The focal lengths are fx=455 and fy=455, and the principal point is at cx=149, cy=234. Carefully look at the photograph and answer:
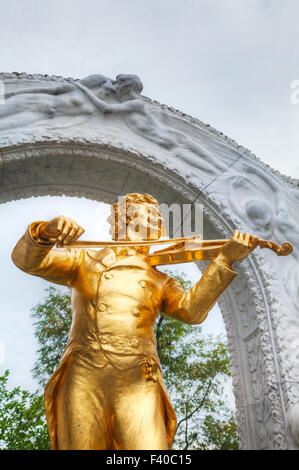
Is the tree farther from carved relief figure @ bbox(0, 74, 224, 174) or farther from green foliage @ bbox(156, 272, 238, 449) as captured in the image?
carved relief figure @ bbox(0, 74, 224, 174)

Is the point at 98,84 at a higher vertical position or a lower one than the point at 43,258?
higher

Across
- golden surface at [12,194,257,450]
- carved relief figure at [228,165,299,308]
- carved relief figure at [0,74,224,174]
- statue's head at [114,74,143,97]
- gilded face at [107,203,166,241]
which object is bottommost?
golden surface at [12,194,257,450]

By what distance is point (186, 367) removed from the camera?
8.26 m

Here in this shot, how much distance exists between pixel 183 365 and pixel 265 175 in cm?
461

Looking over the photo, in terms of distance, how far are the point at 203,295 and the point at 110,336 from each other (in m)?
0.52

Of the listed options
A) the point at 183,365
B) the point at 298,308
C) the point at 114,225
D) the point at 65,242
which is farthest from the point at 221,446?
the point at 65,242

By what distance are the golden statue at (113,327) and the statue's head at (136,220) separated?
0.46ft

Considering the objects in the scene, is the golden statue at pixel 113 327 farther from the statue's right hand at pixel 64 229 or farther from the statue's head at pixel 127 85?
the statue's head at pixel 127 85

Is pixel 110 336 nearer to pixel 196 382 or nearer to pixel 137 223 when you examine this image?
pixel 137 223

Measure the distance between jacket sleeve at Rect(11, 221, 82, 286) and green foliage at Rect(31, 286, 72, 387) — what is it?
5.77m

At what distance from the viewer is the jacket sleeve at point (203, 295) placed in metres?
2.33

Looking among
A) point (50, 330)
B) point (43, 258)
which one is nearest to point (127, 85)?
point (43, 258)

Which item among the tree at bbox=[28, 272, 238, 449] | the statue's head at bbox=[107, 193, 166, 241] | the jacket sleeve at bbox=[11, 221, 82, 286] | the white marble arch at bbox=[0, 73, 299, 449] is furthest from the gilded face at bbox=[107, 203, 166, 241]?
the tree at bbox=[28, 272, 238, 449]

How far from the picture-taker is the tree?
7.54 meters
